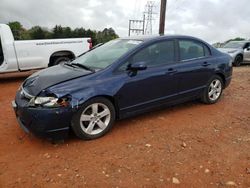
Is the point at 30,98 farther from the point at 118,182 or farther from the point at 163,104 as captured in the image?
the point at 163,104

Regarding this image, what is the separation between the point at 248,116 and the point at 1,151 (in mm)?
4379

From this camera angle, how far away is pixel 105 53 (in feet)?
15.9

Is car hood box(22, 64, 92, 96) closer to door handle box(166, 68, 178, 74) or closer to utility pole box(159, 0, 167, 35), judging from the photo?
door handle box(166, 68, 178, 74)

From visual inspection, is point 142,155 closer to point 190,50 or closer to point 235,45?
point 190,50

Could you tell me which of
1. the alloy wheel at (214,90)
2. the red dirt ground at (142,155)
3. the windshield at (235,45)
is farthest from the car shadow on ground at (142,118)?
the windshield at (235,45)

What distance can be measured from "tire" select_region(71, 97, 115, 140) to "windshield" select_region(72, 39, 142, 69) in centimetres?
67

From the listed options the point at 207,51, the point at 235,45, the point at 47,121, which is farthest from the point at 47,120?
the point at 235,45

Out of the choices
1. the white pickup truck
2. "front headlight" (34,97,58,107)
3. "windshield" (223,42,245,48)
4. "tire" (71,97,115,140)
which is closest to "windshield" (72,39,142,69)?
"tire" (71,97,115,140)

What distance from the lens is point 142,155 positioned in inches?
142

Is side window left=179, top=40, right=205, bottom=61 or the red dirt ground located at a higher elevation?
side window left=179, top=40, right=205, bottom=61

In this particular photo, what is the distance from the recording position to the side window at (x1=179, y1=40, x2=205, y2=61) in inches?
201

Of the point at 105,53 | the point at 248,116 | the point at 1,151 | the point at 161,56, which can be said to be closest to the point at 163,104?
the point at 161,56

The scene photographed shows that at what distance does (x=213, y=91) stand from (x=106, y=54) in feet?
8.40

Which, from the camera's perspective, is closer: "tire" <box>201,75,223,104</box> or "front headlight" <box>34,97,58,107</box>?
"front headlight" <box>34,97,58,107</box>
